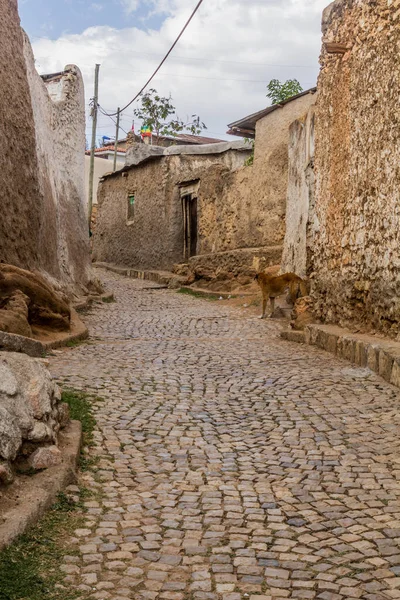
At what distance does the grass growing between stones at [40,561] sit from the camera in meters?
2.82

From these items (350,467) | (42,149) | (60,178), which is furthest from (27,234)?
(350,467)

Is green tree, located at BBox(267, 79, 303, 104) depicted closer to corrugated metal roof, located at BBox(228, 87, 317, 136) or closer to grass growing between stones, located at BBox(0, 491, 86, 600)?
corrugated metal roof, located at BBox(228, 87, 317, 136)

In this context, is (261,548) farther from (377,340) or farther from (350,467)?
(377,340)

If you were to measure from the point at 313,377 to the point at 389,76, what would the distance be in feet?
11.1

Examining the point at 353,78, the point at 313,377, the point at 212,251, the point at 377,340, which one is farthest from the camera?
the point at 212,251

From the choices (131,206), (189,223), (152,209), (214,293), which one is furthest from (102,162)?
(214,293)

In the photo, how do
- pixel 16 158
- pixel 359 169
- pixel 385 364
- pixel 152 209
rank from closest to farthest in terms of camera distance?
1. pixel 385 364
2. pixel 359 169
3. pixel 16 158
4. pixel 152 209

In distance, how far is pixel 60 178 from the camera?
14.0 metres

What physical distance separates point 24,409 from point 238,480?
132 centimetres

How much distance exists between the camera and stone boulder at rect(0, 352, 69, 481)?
3.73m

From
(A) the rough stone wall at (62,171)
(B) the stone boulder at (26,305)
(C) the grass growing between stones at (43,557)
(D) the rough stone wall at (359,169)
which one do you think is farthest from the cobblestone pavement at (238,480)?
→ (A) the rough stone wall at (62,171)

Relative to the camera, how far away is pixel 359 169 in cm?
883

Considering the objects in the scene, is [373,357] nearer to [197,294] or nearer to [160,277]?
[197,294]

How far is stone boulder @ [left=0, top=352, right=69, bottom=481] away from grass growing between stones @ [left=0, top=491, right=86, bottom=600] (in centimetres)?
35
